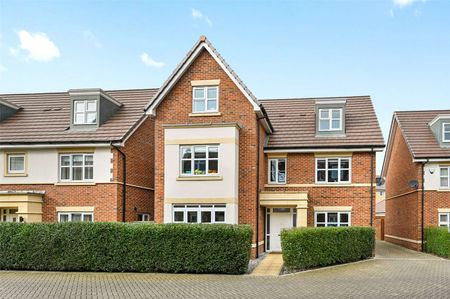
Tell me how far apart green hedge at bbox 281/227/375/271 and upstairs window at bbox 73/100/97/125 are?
1158 centimetres

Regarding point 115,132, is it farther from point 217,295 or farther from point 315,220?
point 217,295

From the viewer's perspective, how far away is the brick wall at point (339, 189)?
78.7 feet

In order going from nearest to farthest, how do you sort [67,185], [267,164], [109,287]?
[109,287]
[67,185]
[267,164]

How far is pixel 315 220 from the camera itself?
2433 cm

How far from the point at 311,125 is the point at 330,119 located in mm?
1177

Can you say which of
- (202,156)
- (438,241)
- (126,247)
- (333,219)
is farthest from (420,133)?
(126,247)

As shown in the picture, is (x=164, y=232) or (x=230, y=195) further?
(x=230, y=195)

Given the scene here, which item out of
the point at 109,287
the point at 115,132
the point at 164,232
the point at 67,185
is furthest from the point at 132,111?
the point at 109,287

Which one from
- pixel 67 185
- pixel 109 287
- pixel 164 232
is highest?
pixel 67 185

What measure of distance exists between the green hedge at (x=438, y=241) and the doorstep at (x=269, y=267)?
7.35 metres

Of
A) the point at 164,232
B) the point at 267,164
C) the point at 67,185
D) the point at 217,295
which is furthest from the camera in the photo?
the point at 267,164

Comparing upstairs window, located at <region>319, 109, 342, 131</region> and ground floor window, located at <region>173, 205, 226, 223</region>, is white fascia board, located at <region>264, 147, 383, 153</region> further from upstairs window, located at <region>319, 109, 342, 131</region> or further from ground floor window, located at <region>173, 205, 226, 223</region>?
ground floor window, located at <region>173, 205, 226, 223</region>

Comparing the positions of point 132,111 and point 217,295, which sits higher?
point 132,111

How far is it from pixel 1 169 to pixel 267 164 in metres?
12.8
